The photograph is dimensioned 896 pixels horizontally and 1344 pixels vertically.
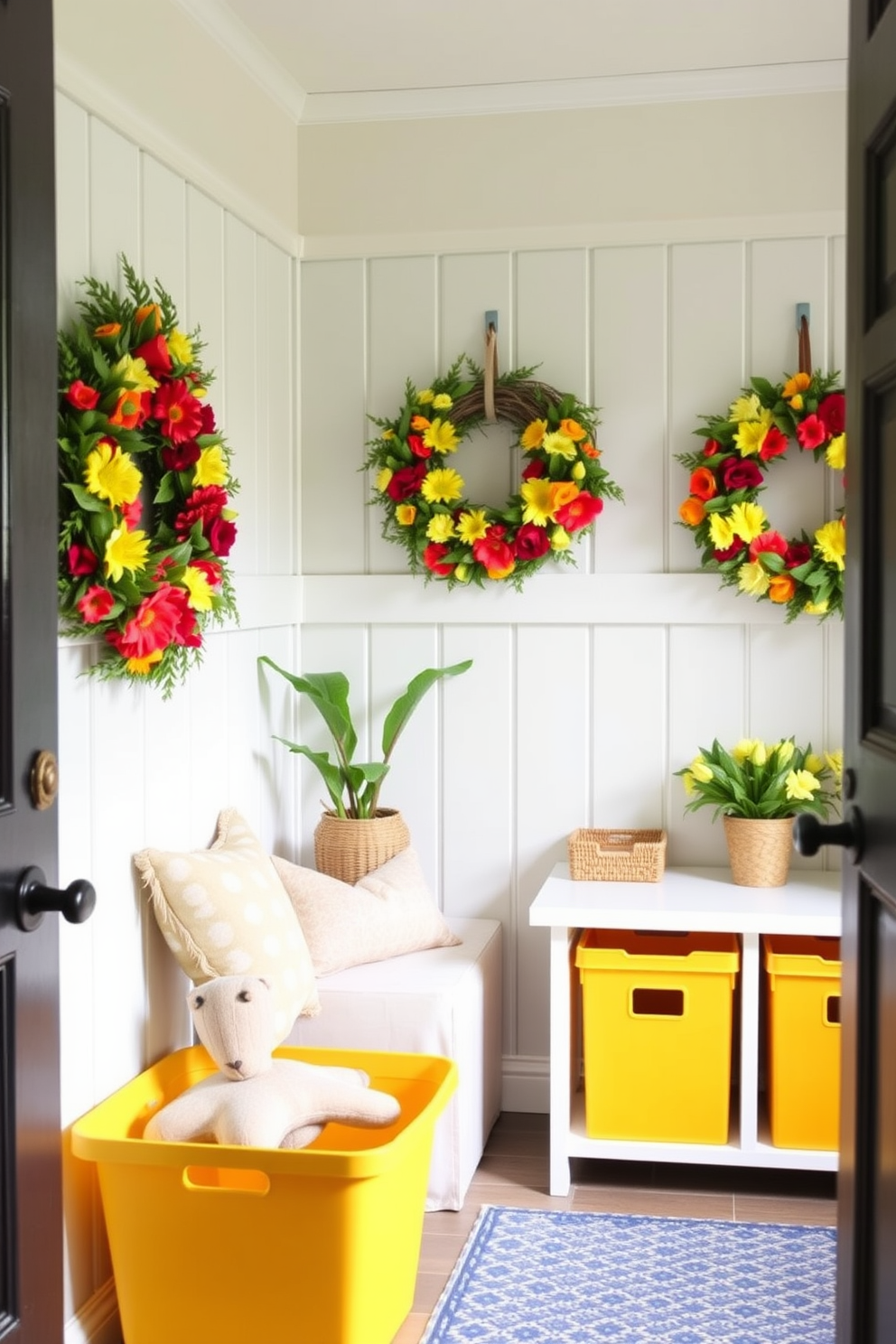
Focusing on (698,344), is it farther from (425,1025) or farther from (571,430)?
(425,1025)

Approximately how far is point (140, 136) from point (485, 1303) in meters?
2.20

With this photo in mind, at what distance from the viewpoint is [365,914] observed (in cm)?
322

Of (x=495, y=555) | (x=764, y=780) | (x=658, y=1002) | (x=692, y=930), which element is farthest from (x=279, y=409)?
(x=658, y=1002)

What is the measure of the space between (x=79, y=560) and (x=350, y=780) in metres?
1.29

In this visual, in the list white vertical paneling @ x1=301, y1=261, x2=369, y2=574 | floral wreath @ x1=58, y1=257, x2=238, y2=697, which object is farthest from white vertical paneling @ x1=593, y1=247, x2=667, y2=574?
floral wreath @ x1=58, y1=257, x2=238, y2=697

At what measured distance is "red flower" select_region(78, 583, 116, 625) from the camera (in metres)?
2.32

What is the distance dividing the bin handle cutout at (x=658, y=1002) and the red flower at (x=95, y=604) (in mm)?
1722

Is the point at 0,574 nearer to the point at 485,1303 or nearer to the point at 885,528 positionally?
the point at 885,528

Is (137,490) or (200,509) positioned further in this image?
(200,509)

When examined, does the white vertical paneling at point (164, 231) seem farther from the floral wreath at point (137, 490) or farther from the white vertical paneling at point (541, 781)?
the white vertical paneling at point (541, 781)

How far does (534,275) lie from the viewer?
3.61 m

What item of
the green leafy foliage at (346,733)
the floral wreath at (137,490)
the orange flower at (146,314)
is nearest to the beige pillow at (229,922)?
the floral wreath at (137,490)

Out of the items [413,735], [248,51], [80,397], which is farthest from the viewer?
[413,735]

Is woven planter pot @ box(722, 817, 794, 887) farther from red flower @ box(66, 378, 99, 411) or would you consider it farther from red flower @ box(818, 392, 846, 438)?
red flower @ box(66, 378, 99, 411)
